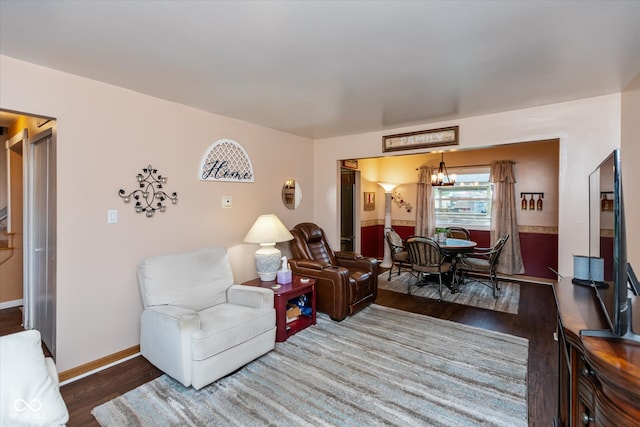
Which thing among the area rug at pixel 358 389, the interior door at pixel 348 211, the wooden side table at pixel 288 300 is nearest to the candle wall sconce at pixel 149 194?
the wooden side table at pixel 288 300

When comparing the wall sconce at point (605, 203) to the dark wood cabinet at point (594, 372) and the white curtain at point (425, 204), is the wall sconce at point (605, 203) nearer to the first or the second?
the dark wood cabinet at point (594, 372)

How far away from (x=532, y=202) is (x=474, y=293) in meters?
2.09

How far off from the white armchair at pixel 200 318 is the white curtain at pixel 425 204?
429 centimetres

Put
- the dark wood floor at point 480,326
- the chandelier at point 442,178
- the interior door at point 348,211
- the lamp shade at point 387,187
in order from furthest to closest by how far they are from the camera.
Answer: the lamp shade at point 387,187 → the interior door at point 348,211 → the chandelier at point 442,178 → the dark wood floor at point 480,326

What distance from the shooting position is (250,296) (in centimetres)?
288

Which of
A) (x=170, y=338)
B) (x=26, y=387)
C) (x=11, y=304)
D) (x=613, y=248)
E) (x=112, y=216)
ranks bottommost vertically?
(x=11, y=304)

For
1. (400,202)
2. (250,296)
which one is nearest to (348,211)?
(400,202)

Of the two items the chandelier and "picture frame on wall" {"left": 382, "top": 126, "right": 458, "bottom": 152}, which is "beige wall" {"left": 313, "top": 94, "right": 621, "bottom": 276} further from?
the chandelier

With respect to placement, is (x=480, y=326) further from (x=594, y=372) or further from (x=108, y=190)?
(x=108, y=190)

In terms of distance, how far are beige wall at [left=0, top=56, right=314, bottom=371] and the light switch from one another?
0.04 meters

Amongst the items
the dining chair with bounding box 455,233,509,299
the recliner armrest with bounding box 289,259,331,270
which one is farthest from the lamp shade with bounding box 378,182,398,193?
the recliner armrest with bounding box 289,259,331,270


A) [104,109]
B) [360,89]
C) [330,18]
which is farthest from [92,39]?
[360,89]

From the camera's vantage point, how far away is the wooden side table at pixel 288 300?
9.91ft

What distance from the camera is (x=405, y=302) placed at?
423 cm
